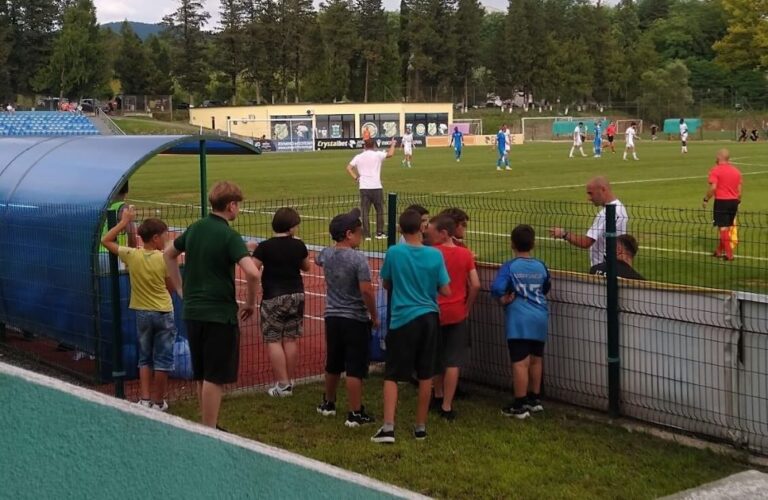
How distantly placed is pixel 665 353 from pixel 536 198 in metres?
16.6

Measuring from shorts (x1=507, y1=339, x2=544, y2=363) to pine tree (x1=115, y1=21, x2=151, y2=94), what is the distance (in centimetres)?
10752

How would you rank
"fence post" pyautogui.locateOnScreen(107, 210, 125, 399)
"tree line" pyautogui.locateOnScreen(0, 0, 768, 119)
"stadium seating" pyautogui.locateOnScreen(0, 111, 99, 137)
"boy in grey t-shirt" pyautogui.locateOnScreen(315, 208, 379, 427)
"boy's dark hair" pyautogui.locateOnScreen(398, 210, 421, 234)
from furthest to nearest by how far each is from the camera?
"tree line" pyautogui.locateOnScreen(0, 0, 768, 119) < "stadium seating" pyautogui.locateOnScreen(0, 111, 99, 137) < "fence post" pyautogui.locateOnScreen(107, 210, 125, 399) < "boy in grey t-shirt" pyautogui.locateOnScreen(315, 208, 379, 427) < "boy's dark hair" pyautogui.locateOnScreen(398, 210, 421, 234)

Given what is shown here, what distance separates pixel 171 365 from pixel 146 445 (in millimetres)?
5357

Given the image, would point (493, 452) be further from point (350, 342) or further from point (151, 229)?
point (151, 229)

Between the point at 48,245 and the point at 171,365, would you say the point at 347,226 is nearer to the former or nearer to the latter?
the point at 171,365

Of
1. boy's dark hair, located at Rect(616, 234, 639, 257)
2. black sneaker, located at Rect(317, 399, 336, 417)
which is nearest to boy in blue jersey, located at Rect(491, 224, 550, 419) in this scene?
boy's dark hair, located at Rect(616, 234, 639, 257)

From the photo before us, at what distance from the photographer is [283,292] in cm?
784

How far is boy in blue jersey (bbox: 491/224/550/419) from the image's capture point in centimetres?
744

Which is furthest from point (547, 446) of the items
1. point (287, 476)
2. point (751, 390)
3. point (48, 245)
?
point (48, 245)

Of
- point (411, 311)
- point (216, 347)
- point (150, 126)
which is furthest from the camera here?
point (150, 126)

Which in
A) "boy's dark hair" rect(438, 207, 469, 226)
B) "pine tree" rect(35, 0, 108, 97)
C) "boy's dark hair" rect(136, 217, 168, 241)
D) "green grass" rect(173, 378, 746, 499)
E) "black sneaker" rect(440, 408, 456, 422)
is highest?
"pine tree" rect(35, 0, 108, 97)

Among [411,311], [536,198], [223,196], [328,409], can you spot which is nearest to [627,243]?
[411,311]

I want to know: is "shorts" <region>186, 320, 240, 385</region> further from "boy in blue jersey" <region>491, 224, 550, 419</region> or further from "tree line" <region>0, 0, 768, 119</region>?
"tree line" <region>0, 0, 768, 119</region>

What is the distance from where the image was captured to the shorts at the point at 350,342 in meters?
7.21
